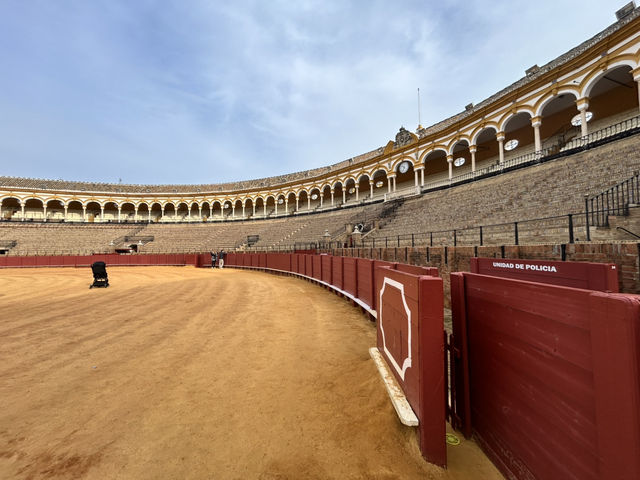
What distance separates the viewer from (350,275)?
8805 millimetres

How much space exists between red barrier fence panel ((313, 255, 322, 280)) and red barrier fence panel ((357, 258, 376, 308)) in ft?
15.9

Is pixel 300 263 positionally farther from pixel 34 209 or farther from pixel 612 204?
pixel 34 209

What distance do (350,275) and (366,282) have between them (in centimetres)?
154

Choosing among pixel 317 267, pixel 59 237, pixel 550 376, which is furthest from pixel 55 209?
pixel 550 376

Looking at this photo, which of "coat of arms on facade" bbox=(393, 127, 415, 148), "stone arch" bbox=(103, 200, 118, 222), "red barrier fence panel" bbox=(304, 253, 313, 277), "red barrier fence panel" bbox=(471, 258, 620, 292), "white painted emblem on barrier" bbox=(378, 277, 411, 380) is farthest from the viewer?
"stone arch" bbox=(103, 200, 118, 222)

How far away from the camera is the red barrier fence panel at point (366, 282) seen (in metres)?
6.85

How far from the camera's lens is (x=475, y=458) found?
2.22 m

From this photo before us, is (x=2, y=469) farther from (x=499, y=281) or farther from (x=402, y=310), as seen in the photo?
(x=499, y=281)

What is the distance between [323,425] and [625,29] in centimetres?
2212

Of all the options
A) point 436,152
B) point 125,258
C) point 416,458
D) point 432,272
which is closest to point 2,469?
Result: point 416,458

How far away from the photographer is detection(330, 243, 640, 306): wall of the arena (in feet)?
14.3

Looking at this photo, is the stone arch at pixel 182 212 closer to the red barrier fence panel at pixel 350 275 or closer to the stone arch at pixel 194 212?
the stone arch at pixel 194 212

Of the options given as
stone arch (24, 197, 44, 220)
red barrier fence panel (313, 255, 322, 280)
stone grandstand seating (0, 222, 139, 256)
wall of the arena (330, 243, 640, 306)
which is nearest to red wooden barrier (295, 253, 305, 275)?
red barrier fence panel (313, 255, 322, 280)

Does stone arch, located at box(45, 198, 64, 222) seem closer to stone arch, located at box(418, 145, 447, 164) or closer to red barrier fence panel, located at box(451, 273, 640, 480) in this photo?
stone arch, located at box(418, 145, 447, 164)
